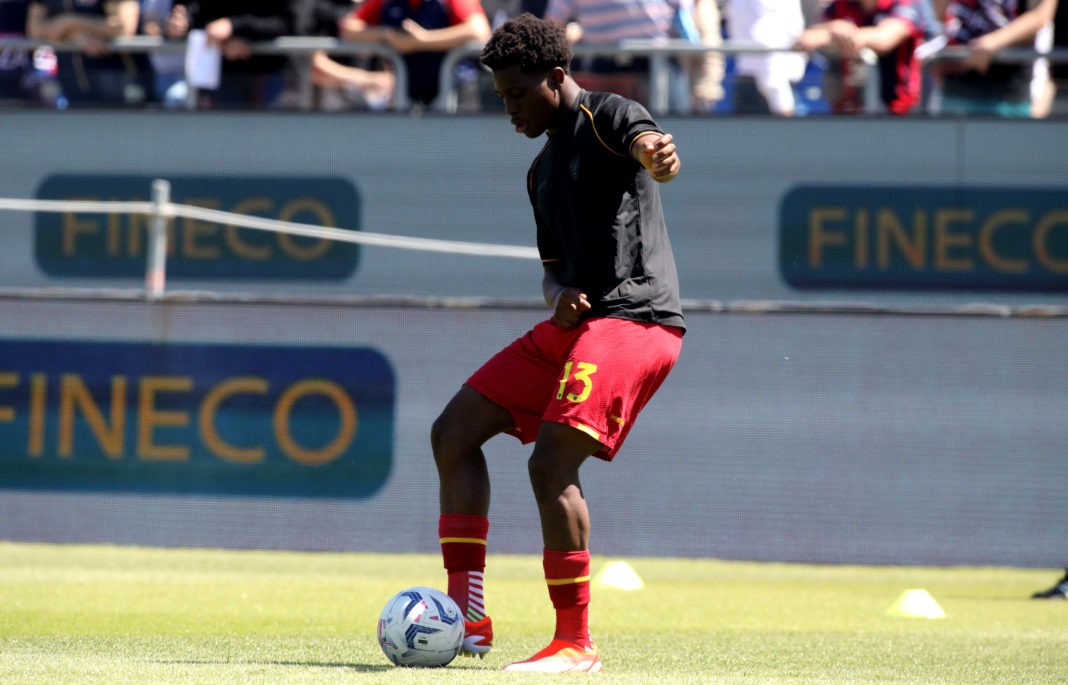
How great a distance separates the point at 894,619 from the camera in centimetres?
740

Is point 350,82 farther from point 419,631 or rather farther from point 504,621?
point 419,631

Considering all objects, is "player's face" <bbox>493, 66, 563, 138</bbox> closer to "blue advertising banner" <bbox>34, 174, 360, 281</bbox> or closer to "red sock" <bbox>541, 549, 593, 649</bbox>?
"red sock" <bbox>541, 549, 593, 649</bbox>

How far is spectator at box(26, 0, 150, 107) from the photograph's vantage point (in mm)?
10727

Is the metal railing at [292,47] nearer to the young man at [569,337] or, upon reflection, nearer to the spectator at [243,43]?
the spectator at [243,43]

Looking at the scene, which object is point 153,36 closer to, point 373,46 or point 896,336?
point 373,46

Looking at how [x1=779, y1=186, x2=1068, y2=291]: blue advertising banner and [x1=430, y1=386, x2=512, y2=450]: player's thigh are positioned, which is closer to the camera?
[x1=430, y1=386, x2=512, y2=450]: player's thigh

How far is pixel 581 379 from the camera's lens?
203 inches

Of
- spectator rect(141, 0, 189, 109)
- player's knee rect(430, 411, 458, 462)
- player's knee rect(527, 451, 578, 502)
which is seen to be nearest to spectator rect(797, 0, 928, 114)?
spectator rect(141, 0, 189, 109)

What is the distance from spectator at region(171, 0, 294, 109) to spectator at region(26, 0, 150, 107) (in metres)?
0.42

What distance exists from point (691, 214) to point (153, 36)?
414 centimetres

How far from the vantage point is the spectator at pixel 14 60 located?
35.2 ft

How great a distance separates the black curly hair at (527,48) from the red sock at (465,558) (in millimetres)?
1615

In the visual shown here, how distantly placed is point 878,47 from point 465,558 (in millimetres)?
5857

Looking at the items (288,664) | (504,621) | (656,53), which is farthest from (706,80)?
(288,664)
